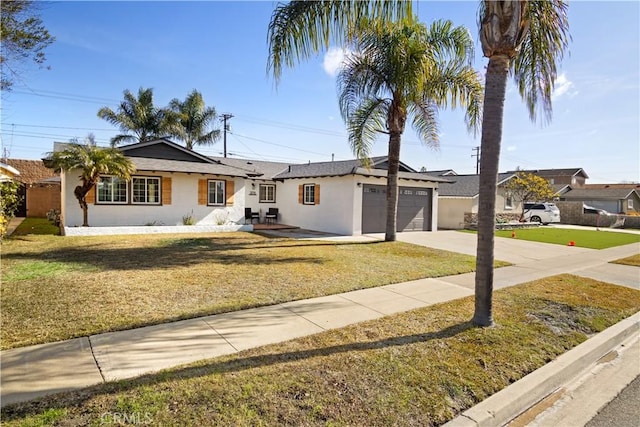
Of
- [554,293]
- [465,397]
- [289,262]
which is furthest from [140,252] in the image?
[554,293]

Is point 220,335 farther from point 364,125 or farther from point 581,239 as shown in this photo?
point 581,239

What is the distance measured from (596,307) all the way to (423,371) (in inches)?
192

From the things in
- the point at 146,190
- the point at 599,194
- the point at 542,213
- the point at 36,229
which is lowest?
the point at 36,229

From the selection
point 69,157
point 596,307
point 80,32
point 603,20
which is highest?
point 80,32

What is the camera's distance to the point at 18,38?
9406 millimetres

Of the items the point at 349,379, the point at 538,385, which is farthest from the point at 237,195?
the point at 538,385

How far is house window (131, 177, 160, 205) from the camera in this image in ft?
52.0

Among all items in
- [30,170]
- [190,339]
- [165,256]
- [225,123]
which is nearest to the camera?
[190,339]

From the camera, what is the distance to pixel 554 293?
724 centimetres

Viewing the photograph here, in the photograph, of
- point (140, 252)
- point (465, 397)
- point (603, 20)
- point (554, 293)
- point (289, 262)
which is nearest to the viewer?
point (465, 397)

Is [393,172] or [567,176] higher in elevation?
[567,176]

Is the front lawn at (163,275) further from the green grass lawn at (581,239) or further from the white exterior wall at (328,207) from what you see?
the green grass lawn at (581,239)

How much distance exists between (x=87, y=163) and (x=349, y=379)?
1363 centimetres

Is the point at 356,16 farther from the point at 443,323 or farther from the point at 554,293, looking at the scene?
the point at 554,293
